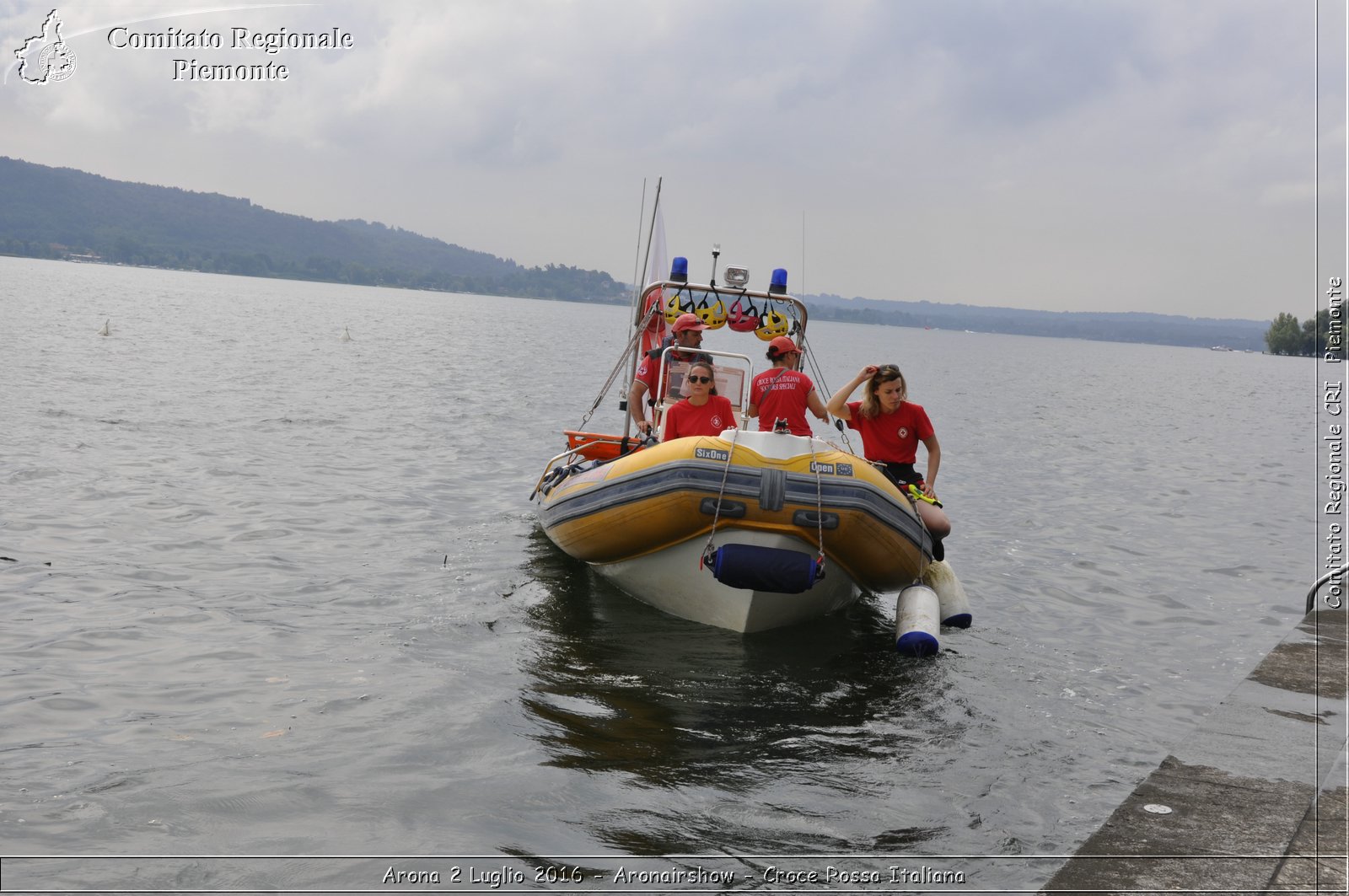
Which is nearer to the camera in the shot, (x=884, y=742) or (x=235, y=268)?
(x=884, y=742)

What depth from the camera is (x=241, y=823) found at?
4.65m

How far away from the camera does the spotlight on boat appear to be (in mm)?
10008

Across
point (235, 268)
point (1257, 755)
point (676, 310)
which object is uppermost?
point (235, 268)

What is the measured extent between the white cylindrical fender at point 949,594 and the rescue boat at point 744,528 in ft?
0.72

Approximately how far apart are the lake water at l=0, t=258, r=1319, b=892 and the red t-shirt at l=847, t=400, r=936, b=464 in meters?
1.37

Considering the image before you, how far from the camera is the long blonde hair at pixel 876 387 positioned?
7996 mm

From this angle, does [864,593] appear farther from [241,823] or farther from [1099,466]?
[1099,466]

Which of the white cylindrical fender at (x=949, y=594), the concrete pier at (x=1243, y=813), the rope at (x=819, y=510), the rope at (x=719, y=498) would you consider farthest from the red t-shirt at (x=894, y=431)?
the concrete pier at (x=1243, y=813)

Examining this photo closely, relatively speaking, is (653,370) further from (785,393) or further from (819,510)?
(819,510)

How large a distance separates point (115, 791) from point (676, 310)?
21.6 feet

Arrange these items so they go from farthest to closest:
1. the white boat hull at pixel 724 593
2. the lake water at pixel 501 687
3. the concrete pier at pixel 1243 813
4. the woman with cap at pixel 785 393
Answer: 1. the woman with cap at pixel 785 393
2. the white boat hull at pixel 724 593
3. the lake water at pixel 501 687
4. the concrete pier at pixel 1243 813

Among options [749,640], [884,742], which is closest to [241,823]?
[884,742]

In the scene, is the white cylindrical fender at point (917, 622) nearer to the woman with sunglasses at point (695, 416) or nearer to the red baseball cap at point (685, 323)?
the woman with sunglasses at point (695, 416)

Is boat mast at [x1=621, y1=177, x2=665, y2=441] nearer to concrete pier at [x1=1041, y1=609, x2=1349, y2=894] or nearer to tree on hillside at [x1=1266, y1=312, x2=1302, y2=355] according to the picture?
concrete pier at [x1=1041, y1=609, x2=1349, y2=894]
